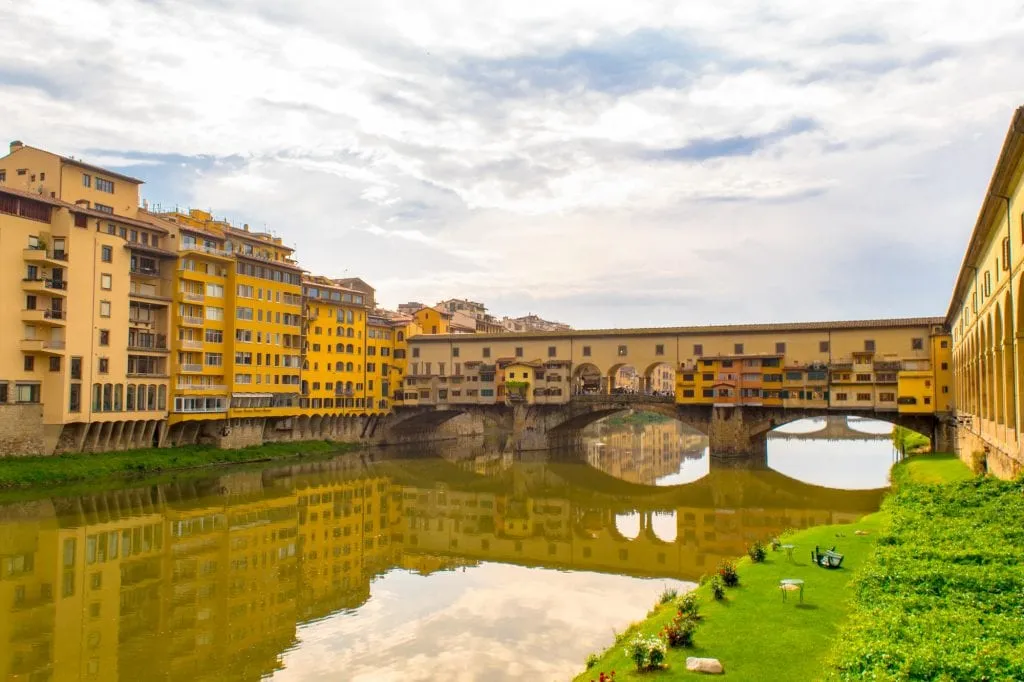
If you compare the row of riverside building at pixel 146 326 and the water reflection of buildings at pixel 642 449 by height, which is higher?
the row of riverside building at pixel 146 326

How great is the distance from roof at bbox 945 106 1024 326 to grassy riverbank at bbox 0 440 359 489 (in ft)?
142

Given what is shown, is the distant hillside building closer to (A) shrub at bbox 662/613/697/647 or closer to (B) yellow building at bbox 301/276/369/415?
(B) yellow building at bbox 301/276/369/415

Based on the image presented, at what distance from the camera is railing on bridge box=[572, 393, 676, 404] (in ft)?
201

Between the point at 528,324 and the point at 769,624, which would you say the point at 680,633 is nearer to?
the point at 769,624

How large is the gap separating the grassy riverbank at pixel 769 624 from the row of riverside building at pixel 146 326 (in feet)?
127

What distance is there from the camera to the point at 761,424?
57.1 m

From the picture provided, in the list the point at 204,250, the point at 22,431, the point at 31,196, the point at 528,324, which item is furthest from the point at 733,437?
the point at 528,324

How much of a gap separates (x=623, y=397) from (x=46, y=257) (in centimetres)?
4090

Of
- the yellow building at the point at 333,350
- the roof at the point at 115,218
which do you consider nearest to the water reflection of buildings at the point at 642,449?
the yellow building at the point at 333,350

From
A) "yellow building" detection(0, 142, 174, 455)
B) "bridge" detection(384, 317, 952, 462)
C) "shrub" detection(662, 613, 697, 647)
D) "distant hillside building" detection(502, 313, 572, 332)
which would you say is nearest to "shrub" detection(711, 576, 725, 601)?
Answer: "shrub" detection(662, 613, 697, 647)

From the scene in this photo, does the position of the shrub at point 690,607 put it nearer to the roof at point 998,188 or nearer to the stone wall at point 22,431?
the roof at point 998,188

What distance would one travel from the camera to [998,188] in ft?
73.9

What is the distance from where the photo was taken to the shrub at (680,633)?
13047 millimetres

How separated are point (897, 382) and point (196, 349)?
47754 millimetres
